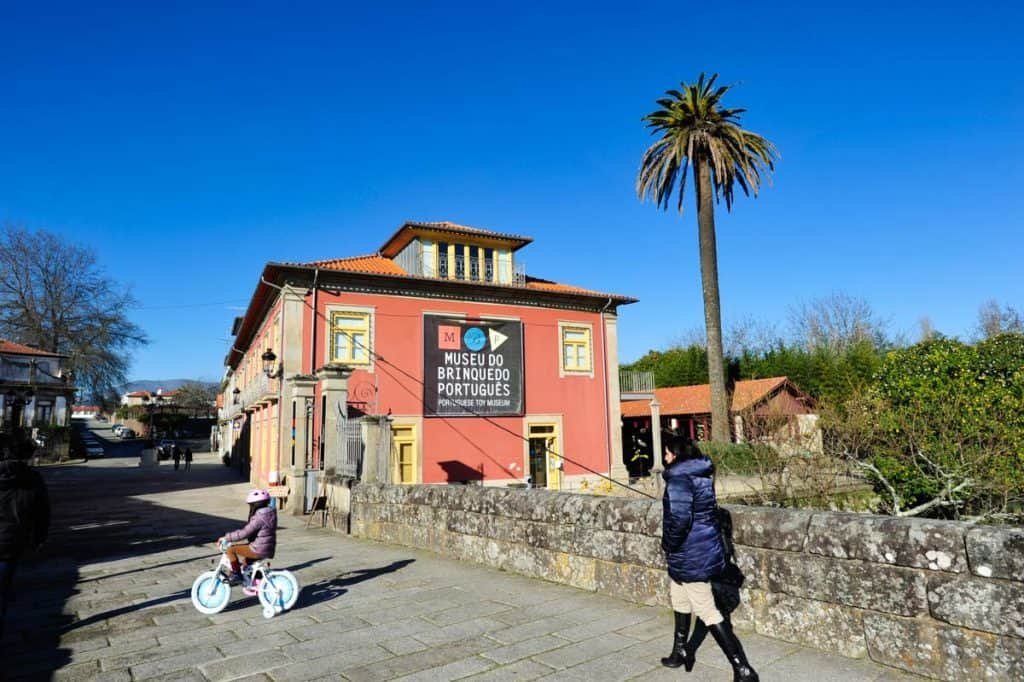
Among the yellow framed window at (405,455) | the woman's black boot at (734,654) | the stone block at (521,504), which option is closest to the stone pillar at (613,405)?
the yellow framed window at (405,455)

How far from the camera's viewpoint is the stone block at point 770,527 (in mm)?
4109

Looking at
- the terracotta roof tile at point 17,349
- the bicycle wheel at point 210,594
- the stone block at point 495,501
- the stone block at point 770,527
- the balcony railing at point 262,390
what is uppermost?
the terracotta roof tile at point 17,349

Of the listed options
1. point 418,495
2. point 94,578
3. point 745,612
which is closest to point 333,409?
point 418,495

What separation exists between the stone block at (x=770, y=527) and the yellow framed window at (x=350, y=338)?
1576cm

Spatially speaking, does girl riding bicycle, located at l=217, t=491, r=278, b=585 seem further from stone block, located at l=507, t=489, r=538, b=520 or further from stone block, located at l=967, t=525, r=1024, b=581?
stone block, located at l=967, t=525, r=1024, b=581

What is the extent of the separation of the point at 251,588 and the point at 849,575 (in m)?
4.81

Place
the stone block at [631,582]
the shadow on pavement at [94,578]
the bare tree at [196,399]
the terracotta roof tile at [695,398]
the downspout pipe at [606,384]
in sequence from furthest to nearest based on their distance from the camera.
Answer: the bare tree at [196,399] < the terracotta roof tile at [695,398] < the downspout pipe at [606,384] < the stone block at [631,582] < the shadow on pavement at [94,578]

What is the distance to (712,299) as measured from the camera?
2388 cm

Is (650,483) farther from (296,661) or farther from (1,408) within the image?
(1,408)

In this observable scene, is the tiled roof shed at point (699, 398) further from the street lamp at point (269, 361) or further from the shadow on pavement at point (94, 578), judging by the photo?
the shadow on pavement at point (94, 578)

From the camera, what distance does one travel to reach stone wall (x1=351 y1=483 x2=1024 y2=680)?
3254 mm

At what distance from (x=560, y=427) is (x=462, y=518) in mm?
15100

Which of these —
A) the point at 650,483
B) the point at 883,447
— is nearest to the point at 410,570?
the point at 883,447

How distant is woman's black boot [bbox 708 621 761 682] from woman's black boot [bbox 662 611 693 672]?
263 millimetres
